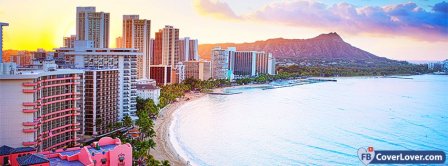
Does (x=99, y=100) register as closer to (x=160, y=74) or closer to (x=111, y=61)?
(x=111, y=61)

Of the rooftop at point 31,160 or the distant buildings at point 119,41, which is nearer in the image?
the rooftop at point 31,160

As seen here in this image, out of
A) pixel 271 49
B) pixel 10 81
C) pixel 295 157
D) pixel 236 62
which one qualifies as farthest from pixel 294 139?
pixel 271 49

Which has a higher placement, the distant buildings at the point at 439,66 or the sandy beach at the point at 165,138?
the distant buildings at the point at 439,66

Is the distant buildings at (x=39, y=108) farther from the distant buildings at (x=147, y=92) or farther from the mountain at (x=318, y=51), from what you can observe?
the mountain at (x=318, y=51)

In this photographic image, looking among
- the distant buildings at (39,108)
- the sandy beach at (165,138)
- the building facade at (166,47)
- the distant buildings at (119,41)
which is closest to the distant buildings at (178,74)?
the building facade at (166,47)

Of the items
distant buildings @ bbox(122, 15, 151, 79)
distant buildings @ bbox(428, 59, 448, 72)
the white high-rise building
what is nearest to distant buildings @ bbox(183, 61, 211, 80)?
distant buildings @ bbox(122, 15, 151, 79)

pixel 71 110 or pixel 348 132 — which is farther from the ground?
pixel 71 110

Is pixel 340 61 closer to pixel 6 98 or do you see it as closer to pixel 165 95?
pixel 165 95
